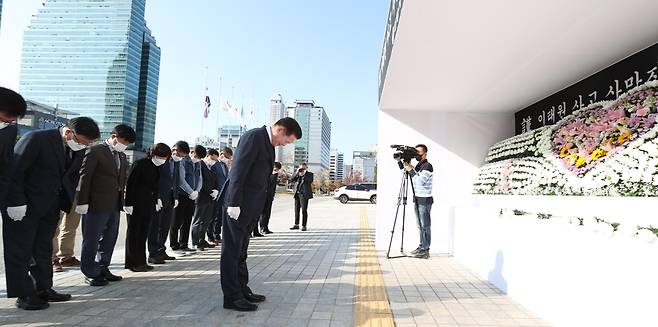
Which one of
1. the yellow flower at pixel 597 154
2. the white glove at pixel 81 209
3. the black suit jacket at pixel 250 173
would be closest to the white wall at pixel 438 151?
the yellow flower at pixel 597 154

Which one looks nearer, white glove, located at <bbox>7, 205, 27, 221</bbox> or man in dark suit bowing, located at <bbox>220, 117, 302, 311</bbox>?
white glove, located at <bbox>7, 205, 27, 221</bbox>

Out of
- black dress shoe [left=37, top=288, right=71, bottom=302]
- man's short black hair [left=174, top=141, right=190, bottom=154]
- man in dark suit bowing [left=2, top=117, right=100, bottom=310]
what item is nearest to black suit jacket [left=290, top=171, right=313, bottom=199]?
man's short black hair [left=174, top=141, right=190, bottom=154]

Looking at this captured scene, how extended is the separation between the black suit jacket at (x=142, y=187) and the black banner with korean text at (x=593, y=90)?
6.01 m

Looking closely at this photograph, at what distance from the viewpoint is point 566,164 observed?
17.5ft

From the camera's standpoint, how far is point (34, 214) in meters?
3.44

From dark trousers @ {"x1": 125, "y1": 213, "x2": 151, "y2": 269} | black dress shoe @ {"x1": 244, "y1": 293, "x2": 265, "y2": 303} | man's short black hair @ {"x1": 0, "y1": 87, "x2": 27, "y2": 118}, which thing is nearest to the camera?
man's short black hair @ {"x1": 0, "y1": 87, "x2": 27, "y2": 118}

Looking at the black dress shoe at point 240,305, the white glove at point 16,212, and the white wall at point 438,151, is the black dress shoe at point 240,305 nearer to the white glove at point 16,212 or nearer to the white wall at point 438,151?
the white glove at point 16,212

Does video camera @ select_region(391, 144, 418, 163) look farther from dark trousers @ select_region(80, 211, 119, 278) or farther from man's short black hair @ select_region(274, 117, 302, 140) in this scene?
dark trousers @ select_region(80, 211, 119, 278)

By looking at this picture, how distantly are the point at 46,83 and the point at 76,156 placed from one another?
119 meters

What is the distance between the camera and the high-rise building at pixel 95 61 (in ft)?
305

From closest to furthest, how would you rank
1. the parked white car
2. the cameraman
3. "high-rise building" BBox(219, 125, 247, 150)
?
the cameraman
the parked white car
"high-rise building" BBox(219, 125, 247, 150)

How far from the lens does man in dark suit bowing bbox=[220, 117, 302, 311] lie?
353cm

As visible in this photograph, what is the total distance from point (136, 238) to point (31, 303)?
1687mm

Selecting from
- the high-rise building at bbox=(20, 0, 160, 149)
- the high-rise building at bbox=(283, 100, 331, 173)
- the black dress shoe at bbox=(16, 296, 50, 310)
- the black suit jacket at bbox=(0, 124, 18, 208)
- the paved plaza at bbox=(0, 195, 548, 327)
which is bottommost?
the paved plaza at bbox=(0, 195, 548, 327)
